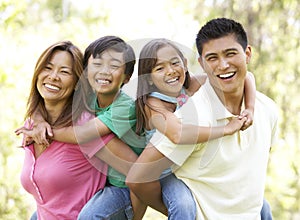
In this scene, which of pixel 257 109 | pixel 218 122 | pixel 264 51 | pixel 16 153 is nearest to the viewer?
pixel 218 122

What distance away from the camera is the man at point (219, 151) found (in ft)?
8.36

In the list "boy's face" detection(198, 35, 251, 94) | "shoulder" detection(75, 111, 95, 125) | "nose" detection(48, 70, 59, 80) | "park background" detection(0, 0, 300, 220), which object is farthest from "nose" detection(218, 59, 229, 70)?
"park background" detection(0, 0, 300, 220)

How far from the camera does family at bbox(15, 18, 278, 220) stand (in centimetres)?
256

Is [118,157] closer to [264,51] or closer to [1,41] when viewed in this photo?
[1,41]

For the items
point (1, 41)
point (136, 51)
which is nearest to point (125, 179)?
point (136, 51)

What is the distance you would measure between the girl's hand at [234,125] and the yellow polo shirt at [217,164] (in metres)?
0.05

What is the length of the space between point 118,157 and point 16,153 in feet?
10.5

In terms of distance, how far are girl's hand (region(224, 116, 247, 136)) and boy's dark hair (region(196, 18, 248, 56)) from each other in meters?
0.36

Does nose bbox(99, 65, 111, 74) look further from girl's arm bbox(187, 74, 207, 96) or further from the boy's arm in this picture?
girl's arm bbox(187, 74, 207, 96)

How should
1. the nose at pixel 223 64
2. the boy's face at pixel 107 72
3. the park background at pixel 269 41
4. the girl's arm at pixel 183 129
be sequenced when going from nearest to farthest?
the girl's arm at pixel 183 129 → the nose at pixel 223 64 → the boy's face at pixel 107 72 → the park background at pixel 269 41

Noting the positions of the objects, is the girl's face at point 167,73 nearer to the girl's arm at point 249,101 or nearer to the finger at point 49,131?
the girl's arm at point 249,101

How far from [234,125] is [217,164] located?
0.19 meters

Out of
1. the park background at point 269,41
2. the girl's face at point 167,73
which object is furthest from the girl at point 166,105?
the park background at point 269,41

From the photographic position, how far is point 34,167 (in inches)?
112
